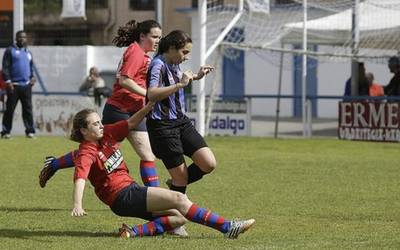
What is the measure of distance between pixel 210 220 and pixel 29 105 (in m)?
12.5

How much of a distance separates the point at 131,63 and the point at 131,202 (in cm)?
184

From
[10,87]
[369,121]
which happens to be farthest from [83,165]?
[369,121]

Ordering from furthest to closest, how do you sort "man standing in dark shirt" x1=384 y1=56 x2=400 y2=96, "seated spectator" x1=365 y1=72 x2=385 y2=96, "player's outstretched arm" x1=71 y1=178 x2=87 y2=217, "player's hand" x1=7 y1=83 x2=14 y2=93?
1. "seated spectator" x1=365 y1=72 x2=385 y2=96
2. "man standing in dark shirt" x1=384 y1=56 x2=400 y2=96
3. "player's hand" x1=7 y1=83 x2=14 y2=93
4. "player's outstretched arm" x1=71 y1=178 x2=87 y2=217

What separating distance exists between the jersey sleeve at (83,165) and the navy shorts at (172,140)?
0.78 m

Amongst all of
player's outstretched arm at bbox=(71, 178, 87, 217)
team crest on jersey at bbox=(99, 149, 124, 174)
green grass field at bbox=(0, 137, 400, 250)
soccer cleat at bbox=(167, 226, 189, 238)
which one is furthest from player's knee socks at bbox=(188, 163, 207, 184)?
player's outstretched arm at bbox=(71, 178, 87, 217)

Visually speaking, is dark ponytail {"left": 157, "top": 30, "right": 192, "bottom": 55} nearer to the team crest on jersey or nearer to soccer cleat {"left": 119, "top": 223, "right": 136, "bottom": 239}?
the team crest on jersey

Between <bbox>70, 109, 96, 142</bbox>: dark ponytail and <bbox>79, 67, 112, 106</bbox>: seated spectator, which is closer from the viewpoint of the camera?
<bbox>70, 109, 96, 142</bbox>: dark ponytail

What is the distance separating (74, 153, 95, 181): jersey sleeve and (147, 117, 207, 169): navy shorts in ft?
2.55

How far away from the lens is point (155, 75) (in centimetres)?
876

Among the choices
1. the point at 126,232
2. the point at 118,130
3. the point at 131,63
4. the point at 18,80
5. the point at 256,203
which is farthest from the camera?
the point at 18,80

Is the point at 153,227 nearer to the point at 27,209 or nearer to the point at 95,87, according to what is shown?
the point at 27,209

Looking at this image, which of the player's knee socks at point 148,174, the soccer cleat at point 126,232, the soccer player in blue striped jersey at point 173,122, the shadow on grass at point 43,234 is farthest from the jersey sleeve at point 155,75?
the player's knee socks at point 148,174

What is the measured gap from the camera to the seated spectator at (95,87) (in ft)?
78.3

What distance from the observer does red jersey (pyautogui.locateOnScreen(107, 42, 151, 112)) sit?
9.72 m
